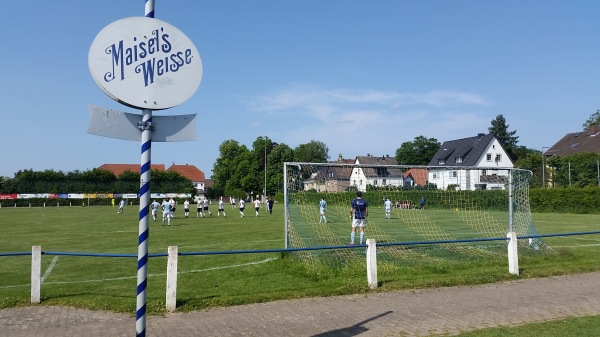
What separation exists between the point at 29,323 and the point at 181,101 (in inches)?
190

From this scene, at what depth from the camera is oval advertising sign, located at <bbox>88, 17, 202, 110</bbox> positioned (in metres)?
4.26

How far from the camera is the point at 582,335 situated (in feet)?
21.1

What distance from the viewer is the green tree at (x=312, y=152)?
132 m

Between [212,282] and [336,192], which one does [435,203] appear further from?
[212,282]

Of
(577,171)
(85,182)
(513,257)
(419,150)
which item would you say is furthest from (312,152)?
(513,257)

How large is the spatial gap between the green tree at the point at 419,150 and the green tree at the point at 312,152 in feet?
70.7

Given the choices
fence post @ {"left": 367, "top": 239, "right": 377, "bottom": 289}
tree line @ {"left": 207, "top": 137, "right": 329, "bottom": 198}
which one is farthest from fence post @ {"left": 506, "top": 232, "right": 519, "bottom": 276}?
tree line @ {"left": 207, "top": 137, "right": 329, "bottom": 198}

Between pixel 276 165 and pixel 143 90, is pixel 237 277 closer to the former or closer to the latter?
pixel 143 90

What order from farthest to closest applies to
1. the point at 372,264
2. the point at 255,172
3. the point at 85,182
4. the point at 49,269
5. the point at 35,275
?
the point at 255,172, the point at 85,182, the point at 49,269, the point at 372,264, the point at 35,275

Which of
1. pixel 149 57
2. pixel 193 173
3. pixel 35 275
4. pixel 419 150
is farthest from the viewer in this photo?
pixel 193 173

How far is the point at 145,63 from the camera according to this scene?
174 inches

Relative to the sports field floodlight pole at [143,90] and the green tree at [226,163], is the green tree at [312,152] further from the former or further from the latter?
the sports field floodlight pole at [143,90]

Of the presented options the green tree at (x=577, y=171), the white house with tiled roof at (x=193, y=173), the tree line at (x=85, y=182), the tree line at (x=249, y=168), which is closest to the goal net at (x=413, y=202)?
the green tree at (x=577, y=171)

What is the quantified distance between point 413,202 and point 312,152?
115m
